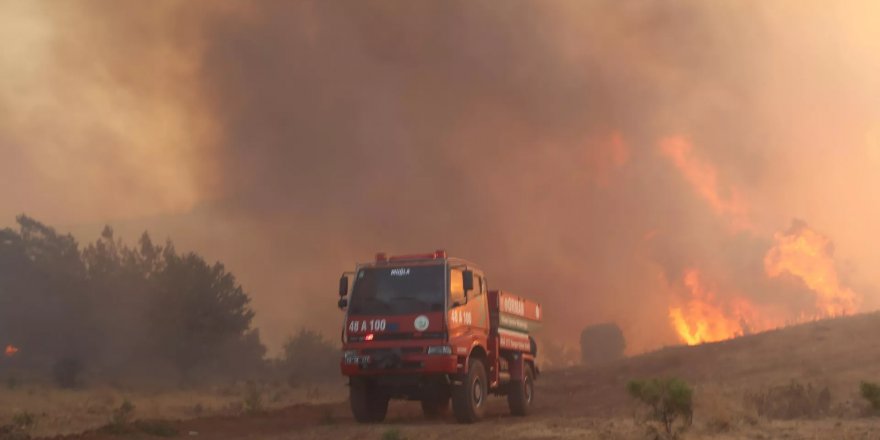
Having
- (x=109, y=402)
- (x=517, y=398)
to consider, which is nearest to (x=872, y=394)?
(x=517, y=398)

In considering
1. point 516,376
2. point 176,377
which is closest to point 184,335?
point 176,377

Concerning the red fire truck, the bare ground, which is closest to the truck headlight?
the red fire truck

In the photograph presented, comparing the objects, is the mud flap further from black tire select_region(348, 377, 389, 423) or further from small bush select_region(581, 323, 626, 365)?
small bush select_region(581, 323, 626, 365)

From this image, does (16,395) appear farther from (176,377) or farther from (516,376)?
(516,376)

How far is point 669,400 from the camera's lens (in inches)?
559

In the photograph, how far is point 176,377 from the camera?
46.7 metres

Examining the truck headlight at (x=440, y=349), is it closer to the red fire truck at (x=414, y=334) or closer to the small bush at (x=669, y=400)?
the red fire truck at (x=414, y=334)

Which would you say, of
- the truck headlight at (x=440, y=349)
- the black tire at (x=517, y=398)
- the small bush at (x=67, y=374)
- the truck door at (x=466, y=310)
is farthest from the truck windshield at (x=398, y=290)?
the small bush at (x=67, y=374)

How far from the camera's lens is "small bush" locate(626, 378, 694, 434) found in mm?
14141

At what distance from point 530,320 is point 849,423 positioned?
910 centimetres

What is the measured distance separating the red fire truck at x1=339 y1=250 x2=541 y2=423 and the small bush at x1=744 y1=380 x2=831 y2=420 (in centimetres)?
601

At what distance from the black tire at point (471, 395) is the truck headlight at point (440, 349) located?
41.7 inches

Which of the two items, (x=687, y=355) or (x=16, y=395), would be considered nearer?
(x=16, y=395)

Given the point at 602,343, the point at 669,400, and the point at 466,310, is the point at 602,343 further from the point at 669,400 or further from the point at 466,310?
the point at 669,400
